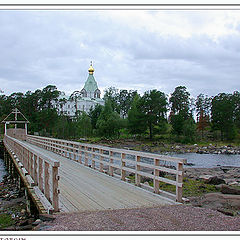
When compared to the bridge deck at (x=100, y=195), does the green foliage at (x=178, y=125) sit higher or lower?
higher

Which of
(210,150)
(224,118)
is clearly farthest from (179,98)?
(210,150)

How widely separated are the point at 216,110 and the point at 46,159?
58.5m

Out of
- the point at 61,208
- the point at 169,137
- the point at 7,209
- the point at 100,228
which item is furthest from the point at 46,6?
the point at 169,137

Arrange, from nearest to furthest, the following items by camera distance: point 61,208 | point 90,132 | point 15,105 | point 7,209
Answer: point 61,208 → point 7,209 → point 90,132 → point 15,105

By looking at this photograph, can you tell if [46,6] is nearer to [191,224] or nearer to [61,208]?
[61,208]

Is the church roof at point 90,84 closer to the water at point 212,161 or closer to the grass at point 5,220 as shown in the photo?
the water at point 212,161

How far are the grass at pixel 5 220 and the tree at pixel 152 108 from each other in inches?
2000

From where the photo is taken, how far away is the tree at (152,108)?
196 ft

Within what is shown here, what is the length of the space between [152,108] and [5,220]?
53.4m

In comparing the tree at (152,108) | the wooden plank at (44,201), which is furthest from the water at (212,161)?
the tree at (152,108)

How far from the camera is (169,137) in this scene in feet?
194

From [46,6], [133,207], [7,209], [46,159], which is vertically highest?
[46,6]

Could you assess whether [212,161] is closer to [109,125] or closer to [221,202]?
[221,202]

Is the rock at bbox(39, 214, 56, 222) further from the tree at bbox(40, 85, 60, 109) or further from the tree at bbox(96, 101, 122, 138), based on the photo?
the tree at bbox(40, 85, 60, 109)
